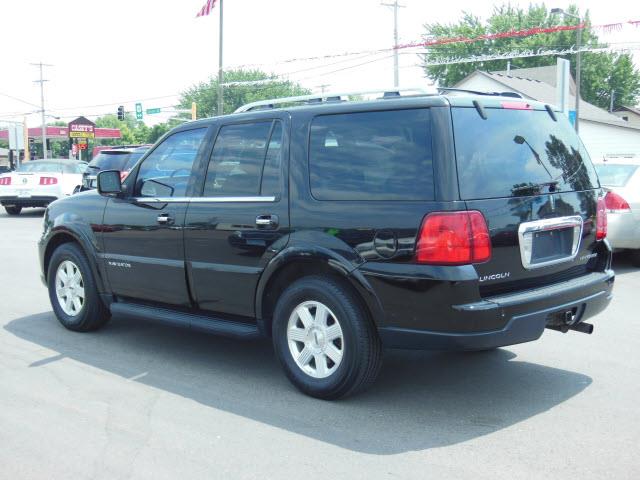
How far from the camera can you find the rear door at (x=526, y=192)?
4.19 metres

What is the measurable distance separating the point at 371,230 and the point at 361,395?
3.78ft

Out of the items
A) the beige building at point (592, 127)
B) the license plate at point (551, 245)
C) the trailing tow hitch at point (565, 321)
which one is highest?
the beige building at point (592, 127)

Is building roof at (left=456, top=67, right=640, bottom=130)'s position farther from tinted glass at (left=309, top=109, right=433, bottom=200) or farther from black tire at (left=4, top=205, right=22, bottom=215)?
tinted glass at (left=309, top=109, right=433, bottom=200)

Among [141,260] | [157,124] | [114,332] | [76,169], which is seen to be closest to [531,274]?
[141,260]

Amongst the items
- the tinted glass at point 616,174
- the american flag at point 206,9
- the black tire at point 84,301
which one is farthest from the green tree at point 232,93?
the black tire at point 84,301

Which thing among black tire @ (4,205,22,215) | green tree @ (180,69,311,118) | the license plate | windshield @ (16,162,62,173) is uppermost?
green tree @ (180,69,311,118)

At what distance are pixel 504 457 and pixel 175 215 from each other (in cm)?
295

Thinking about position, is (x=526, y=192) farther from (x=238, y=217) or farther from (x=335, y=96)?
(x=238, y=217)

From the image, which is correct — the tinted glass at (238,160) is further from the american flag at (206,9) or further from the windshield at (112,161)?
the american flag at (206,9)

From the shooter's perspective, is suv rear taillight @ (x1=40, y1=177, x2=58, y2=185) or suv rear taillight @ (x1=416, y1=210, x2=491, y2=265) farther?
suv rear taillight @ (x1=40, y1=177, x2=58, y2=185)

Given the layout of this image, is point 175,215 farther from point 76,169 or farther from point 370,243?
point 76,169

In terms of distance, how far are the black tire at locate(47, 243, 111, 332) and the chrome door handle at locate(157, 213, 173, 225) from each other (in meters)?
1.13

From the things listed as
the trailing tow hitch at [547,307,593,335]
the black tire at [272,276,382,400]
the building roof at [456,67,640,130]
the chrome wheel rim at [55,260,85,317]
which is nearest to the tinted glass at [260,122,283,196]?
the black tire at [272,276,382,400]

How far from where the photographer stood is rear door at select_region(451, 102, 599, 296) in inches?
165
